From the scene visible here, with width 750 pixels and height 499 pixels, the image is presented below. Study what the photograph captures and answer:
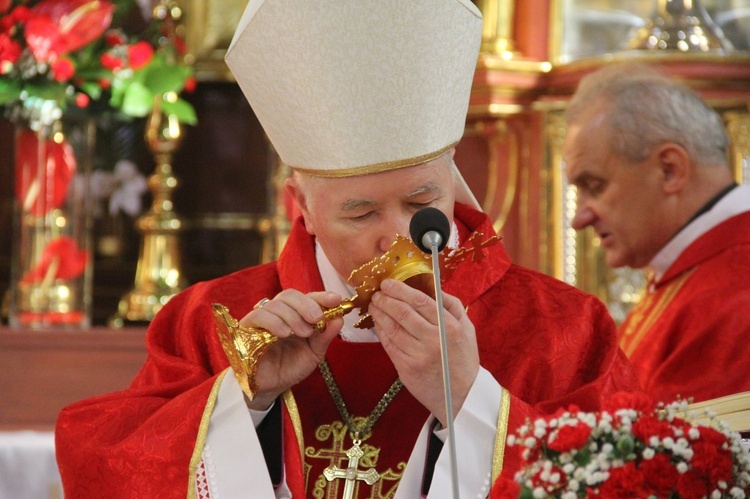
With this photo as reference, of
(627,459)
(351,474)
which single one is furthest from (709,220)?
(627,459)

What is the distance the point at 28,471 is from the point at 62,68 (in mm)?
1346

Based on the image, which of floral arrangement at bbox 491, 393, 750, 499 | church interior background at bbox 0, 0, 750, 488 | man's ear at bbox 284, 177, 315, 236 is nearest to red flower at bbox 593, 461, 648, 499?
floral arrangement at bbox 491, 393, 750, 499

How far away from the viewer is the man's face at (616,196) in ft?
12.5

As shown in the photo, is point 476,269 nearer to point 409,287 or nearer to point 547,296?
point 547,296

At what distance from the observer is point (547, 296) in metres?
2.84

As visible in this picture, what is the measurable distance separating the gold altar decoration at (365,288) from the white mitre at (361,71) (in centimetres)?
32

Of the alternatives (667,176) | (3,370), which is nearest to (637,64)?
(667,176)

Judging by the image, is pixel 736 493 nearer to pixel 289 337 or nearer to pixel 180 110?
pixel 289 337

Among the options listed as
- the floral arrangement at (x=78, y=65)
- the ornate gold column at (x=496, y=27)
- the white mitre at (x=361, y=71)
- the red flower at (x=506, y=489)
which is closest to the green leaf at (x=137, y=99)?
the floral arrangement at (x=78, y=65)

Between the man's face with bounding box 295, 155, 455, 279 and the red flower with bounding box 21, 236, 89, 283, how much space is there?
171cm

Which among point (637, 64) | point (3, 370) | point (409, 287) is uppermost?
point (637, 64)

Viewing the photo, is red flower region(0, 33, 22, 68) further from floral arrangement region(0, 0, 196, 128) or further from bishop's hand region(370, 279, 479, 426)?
bishop's hand region(370, 279, 479, 426)

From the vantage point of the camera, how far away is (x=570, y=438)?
6.42ft

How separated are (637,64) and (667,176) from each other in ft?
1.48
